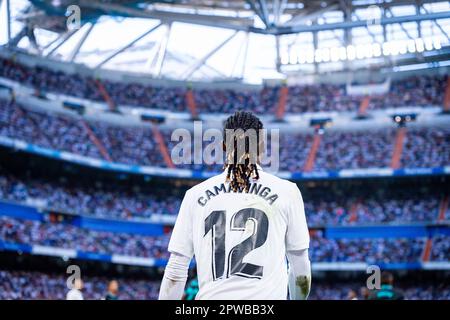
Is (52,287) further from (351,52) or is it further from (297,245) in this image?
(297,245)

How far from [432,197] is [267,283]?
4125cm

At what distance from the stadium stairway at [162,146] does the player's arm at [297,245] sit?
132ft

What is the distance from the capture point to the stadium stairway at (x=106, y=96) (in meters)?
46.2

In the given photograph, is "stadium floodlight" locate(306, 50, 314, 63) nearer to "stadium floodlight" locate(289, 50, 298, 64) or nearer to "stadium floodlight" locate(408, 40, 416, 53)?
"stadium floodlight" locate(289, 50, 298, 64)

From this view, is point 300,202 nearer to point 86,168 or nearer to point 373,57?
point 86,168

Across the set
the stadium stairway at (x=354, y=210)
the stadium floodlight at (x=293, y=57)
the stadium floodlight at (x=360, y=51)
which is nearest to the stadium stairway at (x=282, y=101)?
the stadium floodlight at (x=293, y=57)

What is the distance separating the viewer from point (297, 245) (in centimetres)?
317

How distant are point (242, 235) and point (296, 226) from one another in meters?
0.28

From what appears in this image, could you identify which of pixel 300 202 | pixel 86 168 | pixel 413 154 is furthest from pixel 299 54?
pixel 300 202

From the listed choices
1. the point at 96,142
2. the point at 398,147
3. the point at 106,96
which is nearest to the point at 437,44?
the point at 398,147

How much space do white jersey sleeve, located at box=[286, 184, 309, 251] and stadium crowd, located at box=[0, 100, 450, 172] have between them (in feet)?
122

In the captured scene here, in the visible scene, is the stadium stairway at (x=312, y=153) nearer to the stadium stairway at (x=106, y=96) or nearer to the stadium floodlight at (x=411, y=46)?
the stadium floodlight at (x=411, y=46)

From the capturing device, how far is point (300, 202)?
3.19 meters
